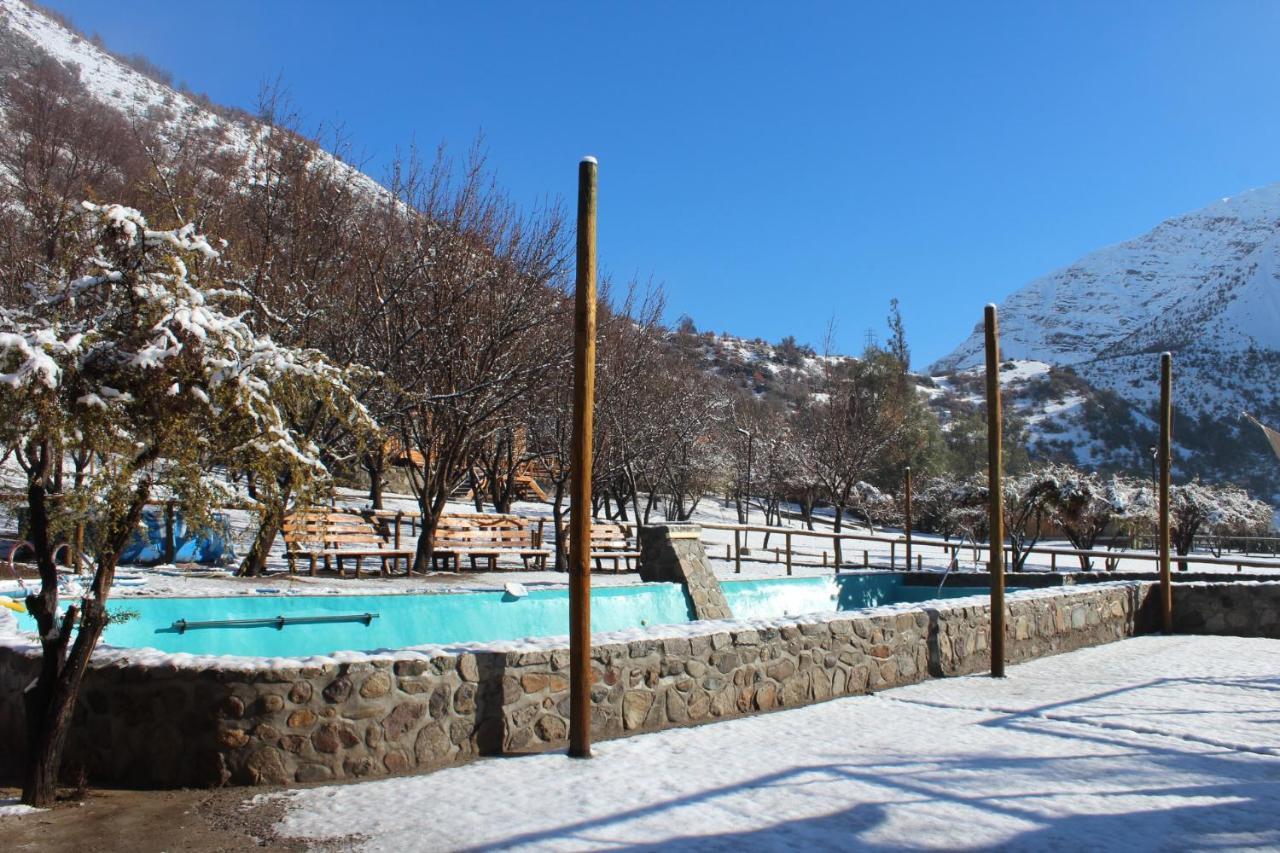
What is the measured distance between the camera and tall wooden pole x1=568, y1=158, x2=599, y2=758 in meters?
5.62

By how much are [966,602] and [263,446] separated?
6830mm

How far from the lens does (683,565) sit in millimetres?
12820

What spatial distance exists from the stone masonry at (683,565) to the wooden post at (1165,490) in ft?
17.6

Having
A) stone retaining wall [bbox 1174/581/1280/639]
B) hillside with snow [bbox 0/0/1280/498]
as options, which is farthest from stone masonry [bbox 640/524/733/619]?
hillside with snow [bbox 0/0/1280/498]

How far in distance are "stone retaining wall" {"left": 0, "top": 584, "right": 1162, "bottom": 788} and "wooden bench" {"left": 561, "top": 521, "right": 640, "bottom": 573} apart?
10799 millimetres

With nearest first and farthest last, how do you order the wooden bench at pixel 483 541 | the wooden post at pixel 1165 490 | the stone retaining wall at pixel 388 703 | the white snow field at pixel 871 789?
the white snow field at pixel 871 789 → the stone retaining wall at pixel 388 703 → the wooden post at pixel 1165 490 → the wooden bench at pixel 483 541

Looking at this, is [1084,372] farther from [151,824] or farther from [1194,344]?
[151,824]

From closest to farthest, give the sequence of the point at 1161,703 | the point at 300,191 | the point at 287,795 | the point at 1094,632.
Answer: the point at 287,795 → the point at 1161,703 → the point at 1094,632 → the point at 300,191

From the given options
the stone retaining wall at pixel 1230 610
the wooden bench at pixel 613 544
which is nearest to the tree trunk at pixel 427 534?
the wooden bench at pixel 613 544

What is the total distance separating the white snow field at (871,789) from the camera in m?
4.22

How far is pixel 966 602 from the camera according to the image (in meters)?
9.45

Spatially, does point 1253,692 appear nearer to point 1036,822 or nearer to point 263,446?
point 1036,822

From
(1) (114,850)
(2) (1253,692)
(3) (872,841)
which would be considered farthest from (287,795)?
(2) (1253,692)

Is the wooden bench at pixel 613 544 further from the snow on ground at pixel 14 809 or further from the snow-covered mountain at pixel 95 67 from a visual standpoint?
the snow-covered mountain at pixel 95 67
